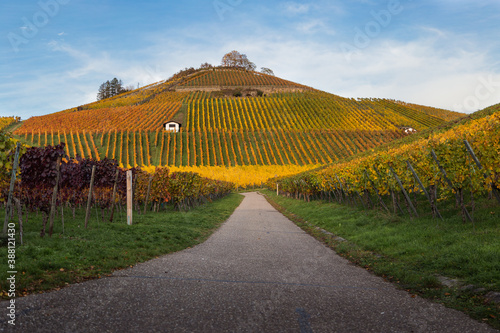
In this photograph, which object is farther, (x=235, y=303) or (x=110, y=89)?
(x=110, y=89)

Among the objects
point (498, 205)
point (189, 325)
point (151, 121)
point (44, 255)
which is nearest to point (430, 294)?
point (189, 325)

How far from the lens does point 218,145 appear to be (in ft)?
251

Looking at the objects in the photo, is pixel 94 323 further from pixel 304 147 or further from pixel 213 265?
pixel 304 147

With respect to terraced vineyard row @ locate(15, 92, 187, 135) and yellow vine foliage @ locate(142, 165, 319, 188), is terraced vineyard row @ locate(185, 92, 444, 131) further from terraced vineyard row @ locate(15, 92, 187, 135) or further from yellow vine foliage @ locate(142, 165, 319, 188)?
yellow vine foliage @ locate(142, 165, 319, 188)

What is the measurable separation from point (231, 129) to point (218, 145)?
9965 millimetres

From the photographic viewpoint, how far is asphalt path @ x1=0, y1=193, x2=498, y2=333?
14.3 ft

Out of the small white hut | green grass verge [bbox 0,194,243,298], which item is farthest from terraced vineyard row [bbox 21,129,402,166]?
green grass verge [bbox 0,194,243,298]

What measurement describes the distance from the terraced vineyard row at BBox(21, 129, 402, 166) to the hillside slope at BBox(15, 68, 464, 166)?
19 centimetres

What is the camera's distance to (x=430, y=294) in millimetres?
5902

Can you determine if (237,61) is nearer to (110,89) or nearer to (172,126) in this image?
(110,89)

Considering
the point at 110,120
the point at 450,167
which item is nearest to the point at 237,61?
the point at 110,120

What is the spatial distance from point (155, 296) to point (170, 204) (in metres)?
24.3

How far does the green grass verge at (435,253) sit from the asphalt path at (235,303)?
0.45m

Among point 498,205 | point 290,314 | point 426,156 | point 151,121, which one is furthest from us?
point 151,121
